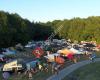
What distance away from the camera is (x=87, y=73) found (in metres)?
50.9

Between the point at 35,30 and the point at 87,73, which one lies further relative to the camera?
the point at 35,30

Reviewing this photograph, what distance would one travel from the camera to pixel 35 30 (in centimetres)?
14538

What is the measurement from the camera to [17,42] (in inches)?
4058

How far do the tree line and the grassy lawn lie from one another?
36660 millimetres

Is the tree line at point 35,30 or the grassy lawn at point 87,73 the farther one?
the tree line at point 35,30

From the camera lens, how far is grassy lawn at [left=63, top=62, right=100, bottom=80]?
1809 inches

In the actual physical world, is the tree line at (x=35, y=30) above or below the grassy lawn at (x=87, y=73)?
above

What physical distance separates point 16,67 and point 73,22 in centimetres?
11539

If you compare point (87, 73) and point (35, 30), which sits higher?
point (35, 30)

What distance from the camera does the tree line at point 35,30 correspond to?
94938 mm

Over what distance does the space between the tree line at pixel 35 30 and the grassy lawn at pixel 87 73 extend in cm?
3666

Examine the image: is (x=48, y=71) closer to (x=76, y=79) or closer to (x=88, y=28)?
(x=76, y=79)

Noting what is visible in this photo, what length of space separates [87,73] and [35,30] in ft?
313

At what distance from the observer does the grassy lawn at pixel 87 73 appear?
45.9m
